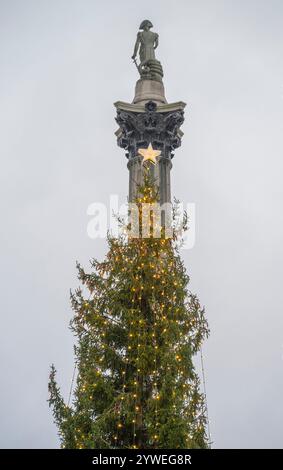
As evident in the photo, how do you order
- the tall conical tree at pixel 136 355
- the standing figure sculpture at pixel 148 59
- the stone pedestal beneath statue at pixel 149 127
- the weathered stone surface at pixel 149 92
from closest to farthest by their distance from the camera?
the tall conical tree at pixel 136 355 → the stone pedestal beneath statue at pixel 149 127 → the weathered stone surface at pixel 149 92 → the standing figure sculpture at pixel 148 59

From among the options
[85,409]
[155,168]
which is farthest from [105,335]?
[155,168]

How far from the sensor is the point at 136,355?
44.4 ft

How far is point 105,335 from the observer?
1414cm

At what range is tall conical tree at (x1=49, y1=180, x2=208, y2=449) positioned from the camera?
41.7ft

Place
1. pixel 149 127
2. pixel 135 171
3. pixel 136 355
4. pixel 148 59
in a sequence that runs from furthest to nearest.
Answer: pixel 148 59, pixel 149 127, pixel 135 171, pixel 136 355

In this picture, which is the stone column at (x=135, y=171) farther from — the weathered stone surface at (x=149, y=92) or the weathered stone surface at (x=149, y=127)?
the weathered stone surface at (x=149, y=92)

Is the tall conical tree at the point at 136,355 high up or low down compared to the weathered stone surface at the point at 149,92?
down

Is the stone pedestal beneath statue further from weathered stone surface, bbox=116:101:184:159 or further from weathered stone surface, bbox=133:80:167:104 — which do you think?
weathered stone surface, bbox=133:80:167:104

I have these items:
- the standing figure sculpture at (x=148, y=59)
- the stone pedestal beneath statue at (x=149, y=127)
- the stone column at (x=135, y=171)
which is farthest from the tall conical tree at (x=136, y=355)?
the standing figure sculpture at (x=148, y=59)

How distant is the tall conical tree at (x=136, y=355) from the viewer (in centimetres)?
1270

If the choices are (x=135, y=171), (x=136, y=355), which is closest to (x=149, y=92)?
(x=135, y=171)

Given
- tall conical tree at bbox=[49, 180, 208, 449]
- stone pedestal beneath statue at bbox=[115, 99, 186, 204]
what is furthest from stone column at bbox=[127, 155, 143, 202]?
tall conical tree at bbox=[49, 180, 208, 449]

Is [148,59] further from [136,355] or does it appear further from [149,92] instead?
[136,355]
